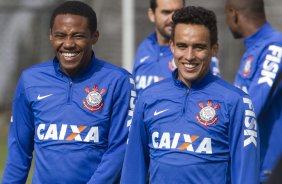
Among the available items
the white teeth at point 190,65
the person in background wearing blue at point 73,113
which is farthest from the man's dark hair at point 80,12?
the white teeth at point 190,65

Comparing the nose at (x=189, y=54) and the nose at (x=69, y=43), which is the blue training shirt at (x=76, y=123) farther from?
the nose at (x=189, y=54)

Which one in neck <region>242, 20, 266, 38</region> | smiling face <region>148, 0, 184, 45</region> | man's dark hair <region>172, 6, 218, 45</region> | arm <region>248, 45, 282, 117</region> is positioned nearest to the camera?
man's dark hair <region>172, 6, 218, 45</region>

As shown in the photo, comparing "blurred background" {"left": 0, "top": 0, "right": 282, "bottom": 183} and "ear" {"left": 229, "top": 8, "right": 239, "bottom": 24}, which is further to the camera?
"blurred background" {"left": 0, "top": 0, "right": 282, "bottom": 183}

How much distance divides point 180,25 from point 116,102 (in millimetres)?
591

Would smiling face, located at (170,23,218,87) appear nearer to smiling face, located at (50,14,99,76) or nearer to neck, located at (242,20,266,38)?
smiling face, located at (50,14,99,76)

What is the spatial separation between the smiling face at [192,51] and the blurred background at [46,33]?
27.4 ft

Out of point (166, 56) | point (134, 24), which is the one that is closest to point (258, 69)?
point (166, 56)

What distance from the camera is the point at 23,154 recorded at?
588 centimetres

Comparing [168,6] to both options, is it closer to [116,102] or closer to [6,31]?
[116,102]

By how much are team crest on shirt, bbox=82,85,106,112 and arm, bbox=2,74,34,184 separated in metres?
0.37

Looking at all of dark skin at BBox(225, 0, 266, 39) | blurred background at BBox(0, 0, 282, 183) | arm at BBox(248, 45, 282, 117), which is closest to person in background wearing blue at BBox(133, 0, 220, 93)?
dark skin at BBox(225, 0, 266, 39)

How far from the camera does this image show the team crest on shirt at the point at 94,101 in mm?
5684

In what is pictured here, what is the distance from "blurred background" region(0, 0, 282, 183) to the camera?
13945mm

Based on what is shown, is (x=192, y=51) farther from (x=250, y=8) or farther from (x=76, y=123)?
(x=250, y=8)
